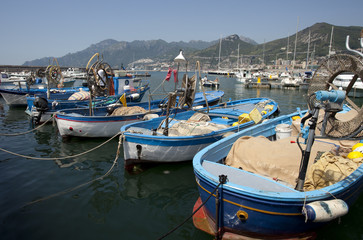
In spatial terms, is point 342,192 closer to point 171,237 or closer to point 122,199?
point 171,237

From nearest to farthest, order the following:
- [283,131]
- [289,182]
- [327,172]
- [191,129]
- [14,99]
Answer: [327,172] → [289,182] → [283,131] → [191,129] → [14,99]

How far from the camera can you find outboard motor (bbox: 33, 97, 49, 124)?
46.3ft

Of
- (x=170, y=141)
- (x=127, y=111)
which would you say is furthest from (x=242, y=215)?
(x=127, y=111)

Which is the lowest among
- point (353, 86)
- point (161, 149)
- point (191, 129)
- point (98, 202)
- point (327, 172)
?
point (98, 202)

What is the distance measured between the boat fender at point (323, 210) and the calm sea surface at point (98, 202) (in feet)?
5.29

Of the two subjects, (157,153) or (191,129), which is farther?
(191,129)

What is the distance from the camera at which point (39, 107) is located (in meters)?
14.3

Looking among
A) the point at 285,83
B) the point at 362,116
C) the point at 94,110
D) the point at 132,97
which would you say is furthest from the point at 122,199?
the point at 285,83

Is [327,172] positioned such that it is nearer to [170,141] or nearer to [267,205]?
[267,205]

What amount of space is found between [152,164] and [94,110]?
24.7 ft

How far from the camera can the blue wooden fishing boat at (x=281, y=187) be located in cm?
402

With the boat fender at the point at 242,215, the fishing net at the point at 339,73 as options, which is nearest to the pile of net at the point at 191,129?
the fishing net at the point at 339,73

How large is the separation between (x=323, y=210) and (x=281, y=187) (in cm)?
94

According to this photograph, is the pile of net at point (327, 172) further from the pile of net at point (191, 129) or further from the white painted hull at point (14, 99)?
the white painted hull at point (14, 99)
